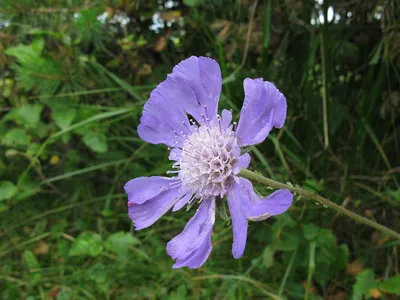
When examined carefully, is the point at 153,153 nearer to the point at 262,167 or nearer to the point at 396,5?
the point at 262,167

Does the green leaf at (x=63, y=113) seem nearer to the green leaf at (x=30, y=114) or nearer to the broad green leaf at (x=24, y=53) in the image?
the green leaf at (x=30, y=114)

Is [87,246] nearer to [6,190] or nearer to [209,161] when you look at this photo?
[6,190]

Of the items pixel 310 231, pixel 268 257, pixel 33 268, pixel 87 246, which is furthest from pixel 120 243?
pixel 310 231

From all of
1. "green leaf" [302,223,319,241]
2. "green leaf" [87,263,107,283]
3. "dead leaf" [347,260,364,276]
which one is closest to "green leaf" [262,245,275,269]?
"green leaf" [302,223,319,241]

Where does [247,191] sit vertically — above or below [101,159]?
above

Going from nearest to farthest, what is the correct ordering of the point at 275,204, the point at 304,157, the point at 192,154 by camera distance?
the point at 275,204, the point at 192,154, the point at 304,157

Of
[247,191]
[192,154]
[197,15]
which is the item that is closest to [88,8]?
[197,15]

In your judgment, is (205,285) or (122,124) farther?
(122,124)

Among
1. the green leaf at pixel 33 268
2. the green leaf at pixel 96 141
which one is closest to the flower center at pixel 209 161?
the green leaf at pixel 96 141
